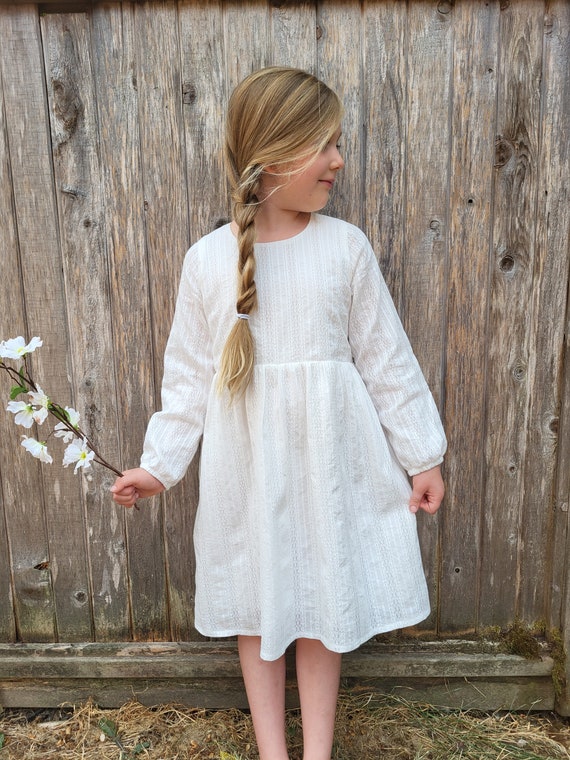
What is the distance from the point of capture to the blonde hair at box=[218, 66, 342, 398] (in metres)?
1.37

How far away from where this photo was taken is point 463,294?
1.75m

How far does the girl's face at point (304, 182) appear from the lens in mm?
1398

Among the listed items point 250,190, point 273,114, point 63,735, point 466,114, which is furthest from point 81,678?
point 466,114

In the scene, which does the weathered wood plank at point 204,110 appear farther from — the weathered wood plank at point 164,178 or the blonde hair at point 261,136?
the blonde hair at point 261,136

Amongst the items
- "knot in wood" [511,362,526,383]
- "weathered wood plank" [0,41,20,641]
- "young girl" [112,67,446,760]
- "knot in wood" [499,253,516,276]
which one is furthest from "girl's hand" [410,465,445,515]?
"weathered wood plank" [0,41,20,641]

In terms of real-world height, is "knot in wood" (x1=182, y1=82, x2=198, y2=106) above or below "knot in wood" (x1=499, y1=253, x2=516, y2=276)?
above

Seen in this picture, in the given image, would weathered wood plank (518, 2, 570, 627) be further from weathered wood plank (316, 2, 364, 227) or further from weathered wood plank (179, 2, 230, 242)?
weathered wood plank (179, 2, 230, 242)

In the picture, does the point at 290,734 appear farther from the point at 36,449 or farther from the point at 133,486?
the point at 36,449

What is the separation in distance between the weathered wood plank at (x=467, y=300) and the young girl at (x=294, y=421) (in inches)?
12.2

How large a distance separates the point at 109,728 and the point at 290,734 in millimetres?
503

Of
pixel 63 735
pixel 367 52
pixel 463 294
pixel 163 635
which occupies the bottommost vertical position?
pixel 63 735

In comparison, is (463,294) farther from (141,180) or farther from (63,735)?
(63,735)

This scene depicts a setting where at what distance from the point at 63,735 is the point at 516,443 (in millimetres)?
1498

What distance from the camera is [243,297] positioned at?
140 cm
